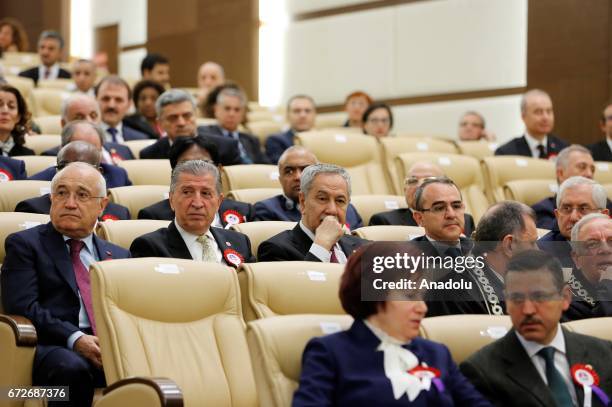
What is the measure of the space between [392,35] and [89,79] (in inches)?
109

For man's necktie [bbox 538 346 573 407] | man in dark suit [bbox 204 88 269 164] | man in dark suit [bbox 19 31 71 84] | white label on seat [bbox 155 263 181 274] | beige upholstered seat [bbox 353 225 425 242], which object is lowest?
man's necktie [bbox 538 346 573 407]

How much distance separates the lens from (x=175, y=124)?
6062 millimetres

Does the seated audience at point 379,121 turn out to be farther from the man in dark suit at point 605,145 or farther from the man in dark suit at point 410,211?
the man in dark suit at point 410,211

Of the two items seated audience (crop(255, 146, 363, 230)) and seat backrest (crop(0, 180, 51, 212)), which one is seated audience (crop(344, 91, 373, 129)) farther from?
seat backrest (crop(0, 180, 51, 212))

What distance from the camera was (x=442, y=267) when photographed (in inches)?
138

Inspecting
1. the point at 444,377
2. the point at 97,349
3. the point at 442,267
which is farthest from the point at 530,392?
the point at 97,349

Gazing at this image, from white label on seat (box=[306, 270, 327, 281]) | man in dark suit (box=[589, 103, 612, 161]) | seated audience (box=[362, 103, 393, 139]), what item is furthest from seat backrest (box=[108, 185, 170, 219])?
man in dark suit (box=[589, 103, 612, 161])

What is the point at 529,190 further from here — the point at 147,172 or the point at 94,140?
the point at 94,140

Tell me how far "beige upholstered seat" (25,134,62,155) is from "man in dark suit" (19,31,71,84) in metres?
3.55

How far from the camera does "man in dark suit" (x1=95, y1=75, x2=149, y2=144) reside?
6746mm

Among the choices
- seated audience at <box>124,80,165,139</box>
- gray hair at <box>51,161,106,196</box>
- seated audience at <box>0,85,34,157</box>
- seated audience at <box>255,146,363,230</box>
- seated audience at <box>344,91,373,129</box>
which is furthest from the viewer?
seated audience at <box>344,91,373,129</box>

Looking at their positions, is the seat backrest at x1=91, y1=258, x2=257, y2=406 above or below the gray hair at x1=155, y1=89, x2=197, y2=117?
below

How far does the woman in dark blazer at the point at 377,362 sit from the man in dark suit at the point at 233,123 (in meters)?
4.20

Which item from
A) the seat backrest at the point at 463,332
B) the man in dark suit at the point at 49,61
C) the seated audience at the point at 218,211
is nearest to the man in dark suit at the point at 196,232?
the seated audience at the point at 218,211
